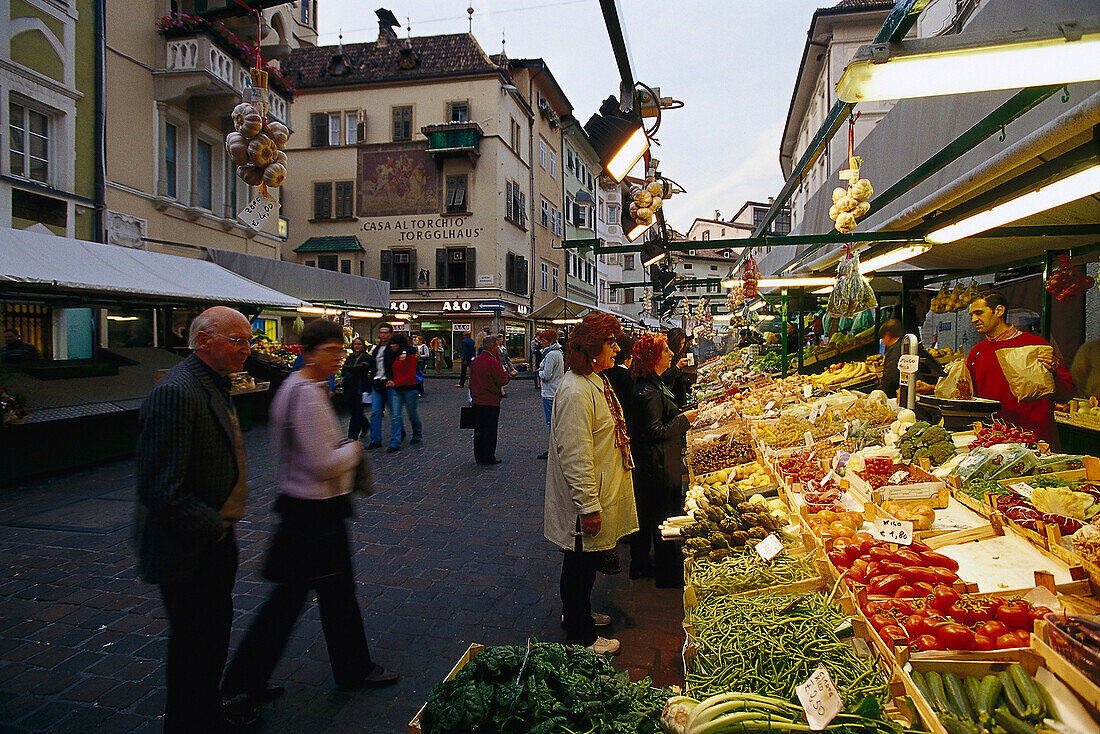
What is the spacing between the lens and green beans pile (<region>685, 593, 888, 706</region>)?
2102 mm

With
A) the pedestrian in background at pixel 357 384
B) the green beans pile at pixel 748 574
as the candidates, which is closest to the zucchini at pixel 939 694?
the green beans pile at pixel 748 574

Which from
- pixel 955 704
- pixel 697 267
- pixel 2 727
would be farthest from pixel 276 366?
pixel 697 267

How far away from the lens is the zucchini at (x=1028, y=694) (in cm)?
183

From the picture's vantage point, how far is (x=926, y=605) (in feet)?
8.00

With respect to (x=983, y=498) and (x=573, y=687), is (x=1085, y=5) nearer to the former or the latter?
(x=983, y=498)

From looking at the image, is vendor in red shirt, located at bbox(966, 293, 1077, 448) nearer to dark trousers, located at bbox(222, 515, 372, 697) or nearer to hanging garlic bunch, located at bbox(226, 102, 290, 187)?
dark trousers, located at bbox(222, 515, 372, 697)

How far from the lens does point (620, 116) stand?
12.8 feet

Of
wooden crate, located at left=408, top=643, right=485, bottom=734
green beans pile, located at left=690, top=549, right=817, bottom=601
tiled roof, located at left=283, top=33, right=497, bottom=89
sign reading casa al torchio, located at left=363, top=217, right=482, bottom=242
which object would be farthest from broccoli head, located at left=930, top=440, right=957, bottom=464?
tiled roof, located at left=283, top=33, right=497, bottom=89

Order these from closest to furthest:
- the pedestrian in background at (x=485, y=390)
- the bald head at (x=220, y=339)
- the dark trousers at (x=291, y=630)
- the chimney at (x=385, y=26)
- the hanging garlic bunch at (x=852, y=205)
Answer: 1. the bald head at (x=220, y=339)
2. the dark trousers at (x=291, y=630)
3. the hanging garlic bunch at (x=852, y=205)
4. the pedestrian in background at (x=485, y=390)
5. the chimney at (x=385, y=26)

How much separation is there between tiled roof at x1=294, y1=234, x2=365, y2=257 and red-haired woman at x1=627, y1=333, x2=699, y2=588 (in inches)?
1028

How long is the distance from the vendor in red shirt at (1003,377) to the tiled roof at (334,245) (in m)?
26.8

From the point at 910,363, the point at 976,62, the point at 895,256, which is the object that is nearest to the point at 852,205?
the point at 895,256

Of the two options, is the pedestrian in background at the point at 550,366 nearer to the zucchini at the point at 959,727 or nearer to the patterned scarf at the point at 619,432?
the patterned scarf at the point at 619,432

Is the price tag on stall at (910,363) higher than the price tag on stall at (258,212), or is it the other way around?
the price tag on stall at (258,212)
